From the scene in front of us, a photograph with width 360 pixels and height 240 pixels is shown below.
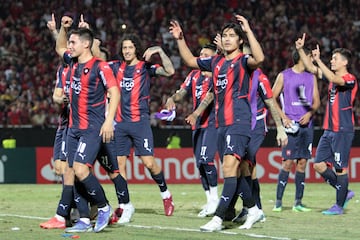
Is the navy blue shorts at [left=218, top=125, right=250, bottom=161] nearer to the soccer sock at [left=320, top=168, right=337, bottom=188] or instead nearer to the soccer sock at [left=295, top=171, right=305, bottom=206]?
the soccer sock at [left=320, top=168, right=337, bottom=188]

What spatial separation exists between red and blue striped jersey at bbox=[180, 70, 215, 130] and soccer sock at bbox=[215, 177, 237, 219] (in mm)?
2689

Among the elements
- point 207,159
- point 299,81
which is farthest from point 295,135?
point 207,159

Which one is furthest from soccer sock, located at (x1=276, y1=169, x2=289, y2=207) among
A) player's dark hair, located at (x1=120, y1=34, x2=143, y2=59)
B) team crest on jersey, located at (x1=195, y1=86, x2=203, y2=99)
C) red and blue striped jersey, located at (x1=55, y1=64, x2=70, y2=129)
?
red and blue striped jersey, located at (x1=55, y1=64, x2=70, y2=129)

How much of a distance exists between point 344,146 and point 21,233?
18.0ft

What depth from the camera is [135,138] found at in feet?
45.1

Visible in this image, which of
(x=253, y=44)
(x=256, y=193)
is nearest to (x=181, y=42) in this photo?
(x=253, y=44)

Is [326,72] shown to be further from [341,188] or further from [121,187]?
[121,187]

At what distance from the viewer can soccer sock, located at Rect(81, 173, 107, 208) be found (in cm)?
1142

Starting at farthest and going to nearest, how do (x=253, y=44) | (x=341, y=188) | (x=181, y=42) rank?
(x=341, y=188) → (x=181, y=42) → (x=253, y=44)

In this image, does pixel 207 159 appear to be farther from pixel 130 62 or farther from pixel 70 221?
pixel 70 221

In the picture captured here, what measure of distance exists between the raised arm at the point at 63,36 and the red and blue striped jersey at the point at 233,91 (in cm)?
Result: 220

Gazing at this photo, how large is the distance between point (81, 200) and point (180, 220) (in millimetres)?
1935

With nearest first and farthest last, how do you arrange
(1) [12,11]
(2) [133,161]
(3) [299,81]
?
(3) [299,81], (2) [133,161], (1) [12,11]

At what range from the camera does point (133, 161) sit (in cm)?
2434
